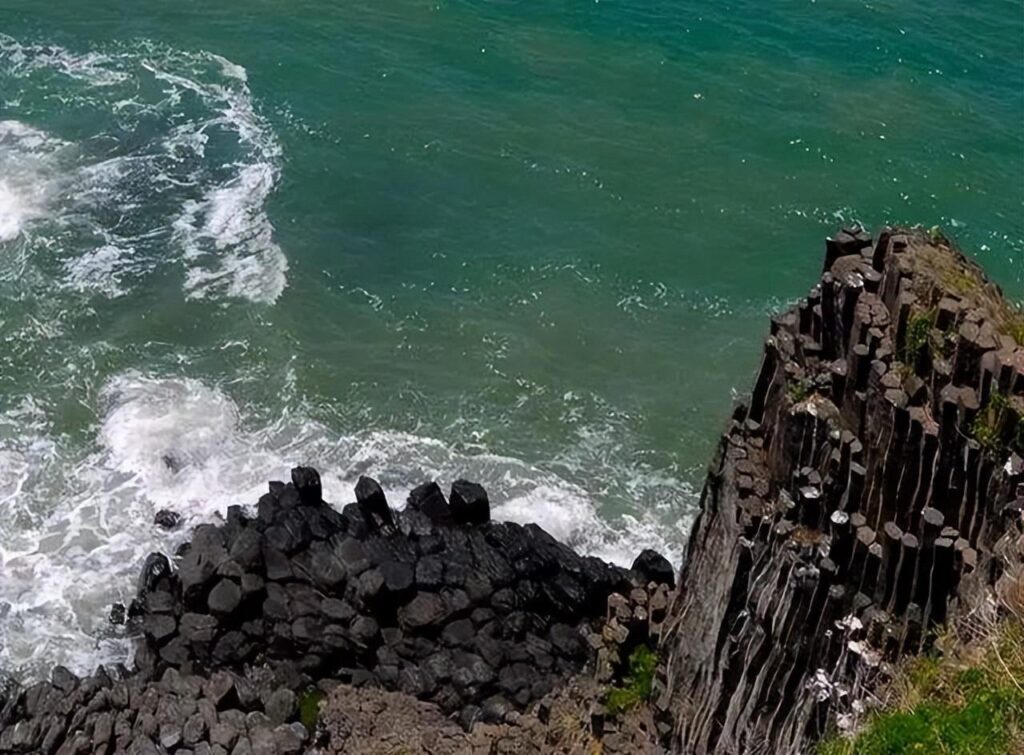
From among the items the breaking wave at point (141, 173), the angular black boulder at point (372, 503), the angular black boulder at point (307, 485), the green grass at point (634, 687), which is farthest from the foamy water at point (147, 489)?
the green grass at point (634, 687)

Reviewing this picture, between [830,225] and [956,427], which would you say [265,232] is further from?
[956,427]

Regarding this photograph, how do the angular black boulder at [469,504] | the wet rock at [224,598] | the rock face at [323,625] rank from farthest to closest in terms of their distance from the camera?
the angular black boulder at [469,504] → the wet rock at [224,598] → the rock face at [323,625]

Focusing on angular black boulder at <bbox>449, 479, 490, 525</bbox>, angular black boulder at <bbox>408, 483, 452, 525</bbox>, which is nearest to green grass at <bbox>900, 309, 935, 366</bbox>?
angular black boulder at <bbox>449, 479, 490, 525</bbox>

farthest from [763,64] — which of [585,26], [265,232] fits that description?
[265,232]

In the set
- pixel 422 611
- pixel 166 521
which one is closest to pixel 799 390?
pixel 422 611

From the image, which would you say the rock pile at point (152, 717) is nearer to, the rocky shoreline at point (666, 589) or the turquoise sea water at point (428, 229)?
the rocky shoreline at point (666, 589)

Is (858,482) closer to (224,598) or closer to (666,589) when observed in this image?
(666,589)
